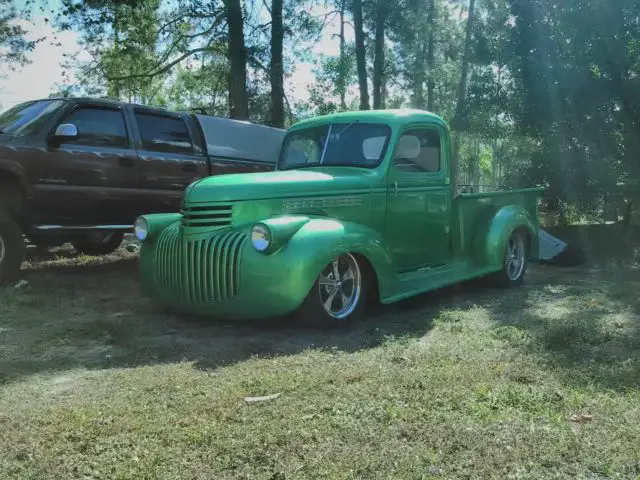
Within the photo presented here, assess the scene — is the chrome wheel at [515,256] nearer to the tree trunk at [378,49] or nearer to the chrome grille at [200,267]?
the chrome grille at [200,267]

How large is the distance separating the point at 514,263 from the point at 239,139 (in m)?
4.37

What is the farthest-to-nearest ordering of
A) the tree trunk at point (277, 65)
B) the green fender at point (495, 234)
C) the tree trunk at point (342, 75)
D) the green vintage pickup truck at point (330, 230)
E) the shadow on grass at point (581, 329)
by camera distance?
the tree trunk at point (342, 75) → the tree trunk at point (277, 65) → the green fender at point (495, 234) → the green vintage pickup truck at point (330, 230) → the shadow on grass at point (581, 329)

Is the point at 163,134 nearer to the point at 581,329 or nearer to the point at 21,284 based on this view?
the point at 21,284

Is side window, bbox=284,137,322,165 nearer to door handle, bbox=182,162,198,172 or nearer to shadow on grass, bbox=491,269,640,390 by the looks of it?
door handle, bbox=182,162,198,172

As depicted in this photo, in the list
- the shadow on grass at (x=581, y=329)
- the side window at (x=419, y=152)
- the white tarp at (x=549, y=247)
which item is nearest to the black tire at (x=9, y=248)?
the side window at (x=419, y=152)

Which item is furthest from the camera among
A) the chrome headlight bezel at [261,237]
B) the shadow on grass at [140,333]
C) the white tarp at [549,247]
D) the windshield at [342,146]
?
the white tarp at [549,247]

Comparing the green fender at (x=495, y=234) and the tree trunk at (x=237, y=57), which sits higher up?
the tree trunk at (x=237, y=57)

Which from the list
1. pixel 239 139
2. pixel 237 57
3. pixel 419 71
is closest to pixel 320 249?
pixel 239 139

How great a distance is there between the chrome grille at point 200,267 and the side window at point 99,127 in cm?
272

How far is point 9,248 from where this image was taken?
687 centimetres

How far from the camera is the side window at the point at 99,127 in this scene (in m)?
7.59

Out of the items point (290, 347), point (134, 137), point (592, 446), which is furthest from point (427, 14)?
point (592, 446)

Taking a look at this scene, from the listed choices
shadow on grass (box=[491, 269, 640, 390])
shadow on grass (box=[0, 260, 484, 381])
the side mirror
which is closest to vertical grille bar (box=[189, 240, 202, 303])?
shadow on grass (box=[0, 260, 484, 381])

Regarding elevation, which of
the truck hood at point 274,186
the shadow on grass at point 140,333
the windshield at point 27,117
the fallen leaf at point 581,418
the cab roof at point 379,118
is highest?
the windshield at point 27,117
